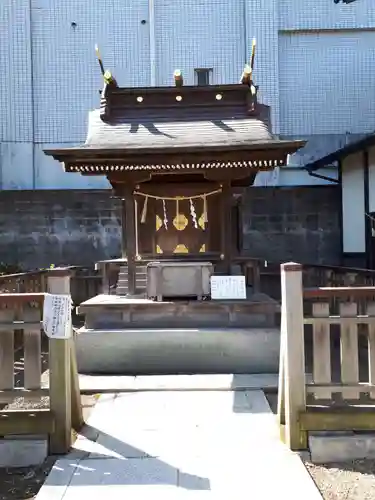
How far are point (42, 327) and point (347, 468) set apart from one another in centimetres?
294

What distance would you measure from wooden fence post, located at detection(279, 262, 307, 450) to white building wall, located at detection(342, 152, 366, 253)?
9021 mm

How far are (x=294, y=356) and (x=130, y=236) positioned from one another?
498cm

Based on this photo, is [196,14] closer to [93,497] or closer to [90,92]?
[90,92]

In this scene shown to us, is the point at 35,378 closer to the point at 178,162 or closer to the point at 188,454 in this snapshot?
the point at 188,454

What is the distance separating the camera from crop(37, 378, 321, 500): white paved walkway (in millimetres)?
3846

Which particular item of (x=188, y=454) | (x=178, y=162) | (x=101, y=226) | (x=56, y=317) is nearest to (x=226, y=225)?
(x=178, y=162)

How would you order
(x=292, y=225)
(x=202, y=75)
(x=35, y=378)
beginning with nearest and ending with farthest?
1. (x=35, y=378)
2. (x=292, y=225)
3. (x=202, y=75)

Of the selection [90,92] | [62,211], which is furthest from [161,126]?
[90,92]

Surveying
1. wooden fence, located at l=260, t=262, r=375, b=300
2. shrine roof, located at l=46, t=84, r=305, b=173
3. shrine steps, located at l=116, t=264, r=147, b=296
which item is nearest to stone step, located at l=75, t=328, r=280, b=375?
shrine steps, located at l=116, t=264, r=147, b=296

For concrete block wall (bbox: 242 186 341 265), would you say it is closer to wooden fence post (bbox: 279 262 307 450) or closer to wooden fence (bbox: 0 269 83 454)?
wooden fence post (bbox: 279 262 307 450)

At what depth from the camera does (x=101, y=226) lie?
14.5 m

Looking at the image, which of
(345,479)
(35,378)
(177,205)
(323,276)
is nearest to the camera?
(345,479)

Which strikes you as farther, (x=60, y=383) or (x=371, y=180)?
(x=371, y=180)

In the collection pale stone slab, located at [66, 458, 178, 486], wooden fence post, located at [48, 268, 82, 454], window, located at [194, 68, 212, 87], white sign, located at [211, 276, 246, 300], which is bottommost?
pale stone slab, located at [66, 458, 178, 486]
